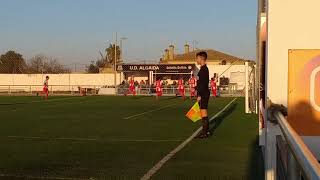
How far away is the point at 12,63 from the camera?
117375 millimetres

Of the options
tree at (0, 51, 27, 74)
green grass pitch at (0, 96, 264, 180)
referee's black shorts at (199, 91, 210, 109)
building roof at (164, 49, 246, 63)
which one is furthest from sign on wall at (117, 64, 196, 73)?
referee's black shorts at (199, 91, 210, 109)

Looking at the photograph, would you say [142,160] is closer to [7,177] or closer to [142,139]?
[7,177]

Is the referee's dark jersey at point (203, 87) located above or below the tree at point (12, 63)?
below

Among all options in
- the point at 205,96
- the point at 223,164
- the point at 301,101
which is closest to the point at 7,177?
the point at 223,164

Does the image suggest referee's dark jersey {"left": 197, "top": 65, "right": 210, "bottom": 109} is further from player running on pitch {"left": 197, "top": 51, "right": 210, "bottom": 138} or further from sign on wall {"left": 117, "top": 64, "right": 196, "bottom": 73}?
sign on wall {"left": 117, "top": 64, "right": 196, "bottom": 73}

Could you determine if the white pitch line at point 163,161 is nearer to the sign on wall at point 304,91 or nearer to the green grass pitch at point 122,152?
the green grass pitch at point 122,152

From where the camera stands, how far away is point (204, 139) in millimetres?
12039

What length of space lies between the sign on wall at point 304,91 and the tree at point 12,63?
112781 mm

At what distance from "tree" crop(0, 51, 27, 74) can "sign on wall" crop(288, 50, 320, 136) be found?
370 ft

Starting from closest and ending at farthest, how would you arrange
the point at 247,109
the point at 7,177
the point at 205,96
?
the point at 7,177 → the point at 205,96 → the point at 247,109

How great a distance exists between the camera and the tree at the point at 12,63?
114 metres

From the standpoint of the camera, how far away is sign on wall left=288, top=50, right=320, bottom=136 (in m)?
3.61

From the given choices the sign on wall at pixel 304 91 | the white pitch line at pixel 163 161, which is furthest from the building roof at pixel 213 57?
the sign on wall at pixel 304 91

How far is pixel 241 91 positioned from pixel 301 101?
49.7 m
